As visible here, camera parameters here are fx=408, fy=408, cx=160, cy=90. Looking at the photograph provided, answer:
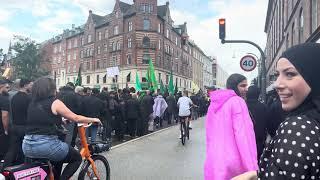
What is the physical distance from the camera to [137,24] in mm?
67250

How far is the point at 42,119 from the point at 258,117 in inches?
119

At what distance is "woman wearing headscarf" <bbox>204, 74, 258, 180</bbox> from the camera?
370 cm

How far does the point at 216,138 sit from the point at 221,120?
7.4 inches

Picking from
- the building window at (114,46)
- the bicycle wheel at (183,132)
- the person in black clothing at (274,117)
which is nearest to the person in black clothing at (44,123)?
the person in black clothing at (274,117)

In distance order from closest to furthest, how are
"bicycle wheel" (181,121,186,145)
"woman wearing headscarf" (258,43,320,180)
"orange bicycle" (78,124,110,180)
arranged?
"woman wearing headscarf" (258,43,320,180)
"orange bicycle" (78,124,110,180)
"bicycle wheel" (181,121,186,145)

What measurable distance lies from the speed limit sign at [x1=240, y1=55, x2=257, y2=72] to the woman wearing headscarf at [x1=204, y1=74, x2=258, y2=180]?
1122cm

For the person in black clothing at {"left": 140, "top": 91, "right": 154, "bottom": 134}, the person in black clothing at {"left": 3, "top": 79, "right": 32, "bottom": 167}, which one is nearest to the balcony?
the person in black clothing at {"left": 140, "top": 91, "right": 154, "bottom": 134}

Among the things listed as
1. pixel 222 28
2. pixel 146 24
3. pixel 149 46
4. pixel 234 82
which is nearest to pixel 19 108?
pixel 234 82

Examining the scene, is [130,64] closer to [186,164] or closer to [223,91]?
[186,164]

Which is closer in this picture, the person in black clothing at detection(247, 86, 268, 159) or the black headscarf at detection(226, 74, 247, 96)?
the black headscarf at detection(226, 74, 247, 96)

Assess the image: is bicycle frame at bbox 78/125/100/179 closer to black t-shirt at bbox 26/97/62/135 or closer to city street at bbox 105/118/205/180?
black t-shirt at bbox 26/97/62/135

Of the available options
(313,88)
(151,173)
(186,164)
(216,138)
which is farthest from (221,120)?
(186,164)

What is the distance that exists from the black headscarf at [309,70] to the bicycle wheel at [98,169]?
4623 mm

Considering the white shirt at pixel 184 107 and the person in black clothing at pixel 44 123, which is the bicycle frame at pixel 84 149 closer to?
the person in black clothing at pixel 44 123
